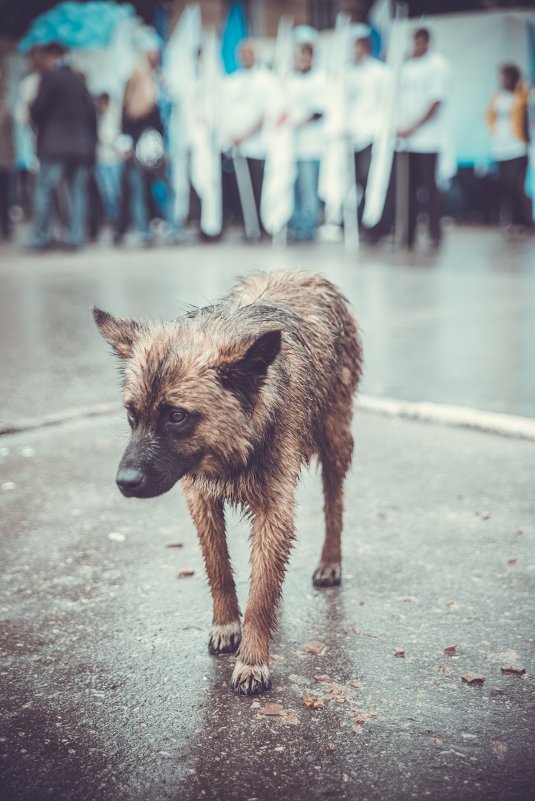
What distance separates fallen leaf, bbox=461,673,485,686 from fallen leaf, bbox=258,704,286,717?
596 mm

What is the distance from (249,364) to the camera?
299cm

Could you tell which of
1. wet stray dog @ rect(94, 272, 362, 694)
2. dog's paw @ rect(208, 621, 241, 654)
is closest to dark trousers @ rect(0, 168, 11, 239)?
wet stray dog @ rect(94, 272, 362, 694)

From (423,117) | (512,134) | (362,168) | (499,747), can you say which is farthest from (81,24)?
(499,747)

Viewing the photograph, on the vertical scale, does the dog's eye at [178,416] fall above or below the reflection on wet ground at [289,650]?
above

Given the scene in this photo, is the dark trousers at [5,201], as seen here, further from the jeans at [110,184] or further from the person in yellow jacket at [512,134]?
the person in yellow jacket at [512,134]

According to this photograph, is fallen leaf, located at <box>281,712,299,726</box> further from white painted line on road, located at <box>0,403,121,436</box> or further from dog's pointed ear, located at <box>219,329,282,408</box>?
white painted line on road, located at <box>0,403,121,436</box>

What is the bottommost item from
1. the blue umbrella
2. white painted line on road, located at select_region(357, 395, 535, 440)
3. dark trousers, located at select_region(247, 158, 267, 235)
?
white painted line on road, located at select_region(357, 395, 535, 440)

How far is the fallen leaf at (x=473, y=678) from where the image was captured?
3084mm

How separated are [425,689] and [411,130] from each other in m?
13.1

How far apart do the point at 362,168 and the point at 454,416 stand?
11565mm

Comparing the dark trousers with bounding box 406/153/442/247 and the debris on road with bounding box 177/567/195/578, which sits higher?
the dark trousers with bounding box 406/153/442/247

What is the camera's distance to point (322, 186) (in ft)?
55.2

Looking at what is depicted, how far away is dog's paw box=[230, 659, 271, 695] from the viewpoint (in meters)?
3.06

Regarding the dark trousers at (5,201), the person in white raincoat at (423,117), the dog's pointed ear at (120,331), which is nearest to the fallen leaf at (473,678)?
the dog's pointed ear at (120,331)
